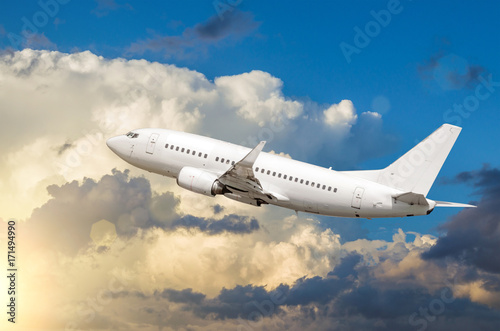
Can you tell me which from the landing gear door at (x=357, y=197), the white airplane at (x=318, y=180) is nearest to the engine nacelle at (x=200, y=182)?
the white airplane at (x=318, y=180)

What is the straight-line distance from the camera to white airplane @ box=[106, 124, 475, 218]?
183 feet

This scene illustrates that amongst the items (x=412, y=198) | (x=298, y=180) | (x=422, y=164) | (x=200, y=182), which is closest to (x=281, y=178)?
(x=298, y=180)

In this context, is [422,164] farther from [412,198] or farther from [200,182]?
[200,182]

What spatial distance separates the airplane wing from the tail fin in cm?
1033

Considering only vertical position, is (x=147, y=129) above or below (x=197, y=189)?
above

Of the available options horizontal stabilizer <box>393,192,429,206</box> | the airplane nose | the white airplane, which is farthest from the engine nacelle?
horizontal stabilizer <box>393,192,429,206</box>

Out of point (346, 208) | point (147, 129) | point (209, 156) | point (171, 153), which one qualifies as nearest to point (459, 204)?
point (346, 208)

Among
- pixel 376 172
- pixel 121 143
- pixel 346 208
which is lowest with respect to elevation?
pixel 346 208

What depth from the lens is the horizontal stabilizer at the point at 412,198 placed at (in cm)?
5419

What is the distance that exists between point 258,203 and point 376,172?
1135cm

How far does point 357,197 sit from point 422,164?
6.70 metres

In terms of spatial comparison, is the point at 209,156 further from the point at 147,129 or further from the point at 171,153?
the point at 147,129

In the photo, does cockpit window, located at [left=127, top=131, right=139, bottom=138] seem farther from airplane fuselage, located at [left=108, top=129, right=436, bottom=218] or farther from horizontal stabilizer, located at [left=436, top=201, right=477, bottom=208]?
horizontal stabilizer, located at [left=436, top=201, right=477, bottom=208]

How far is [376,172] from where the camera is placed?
5897 centimetres
